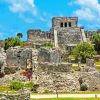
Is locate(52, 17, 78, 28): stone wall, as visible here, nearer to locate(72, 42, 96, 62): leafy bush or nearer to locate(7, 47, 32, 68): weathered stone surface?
locate(72, 42, 96, 62): leafy bush

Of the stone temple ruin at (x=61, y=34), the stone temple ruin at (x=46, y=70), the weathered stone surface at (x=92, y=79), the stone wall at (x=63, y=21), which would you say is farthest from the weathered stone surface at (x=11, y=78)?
the stone wall at (x=63, y=21)

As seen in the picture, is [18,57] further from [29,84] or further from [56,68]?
[29,84]

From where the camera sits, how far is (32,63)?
2229 inches

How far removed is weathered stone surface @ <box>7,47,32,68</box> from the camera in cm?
5913

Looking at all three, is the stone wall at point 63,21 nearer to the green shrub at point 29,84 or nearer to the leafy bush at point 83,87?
the leafy bush at point 83,87

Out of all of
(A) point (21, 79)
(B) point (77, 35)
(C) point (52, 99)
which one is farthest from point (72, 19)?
(C) point (52, 99)

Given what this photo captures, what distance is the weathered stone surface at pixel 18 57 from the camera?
59.1 m

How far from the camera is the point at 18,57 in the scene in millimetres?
60000

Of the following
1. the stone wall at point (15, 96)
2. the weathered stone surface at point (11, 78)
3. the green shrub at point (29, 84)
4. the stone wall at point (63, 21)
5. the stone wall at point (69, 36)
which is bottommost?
the stone wall at point (15, 96)

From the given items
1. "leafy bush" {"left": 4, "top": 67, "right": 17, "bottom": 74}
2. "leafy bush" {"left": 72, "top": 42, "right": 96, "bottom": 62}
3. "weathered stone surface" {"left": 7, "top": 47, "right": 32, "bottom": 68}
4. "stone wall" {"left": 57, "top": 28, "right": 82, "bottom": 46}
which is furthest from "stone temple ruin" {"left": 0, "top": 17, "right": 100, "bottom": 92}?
"stone wall" {"left": 57, "top": 28, "right": 82, "bottom": 46}

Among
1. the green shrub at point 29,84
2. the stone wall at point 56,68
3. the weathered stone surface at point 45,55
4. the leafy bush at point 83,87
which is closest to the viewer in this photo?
the green shrub at point 29,84

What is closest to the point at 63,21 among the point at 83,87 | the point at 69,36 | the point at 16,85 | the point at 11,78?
the point at 69,36

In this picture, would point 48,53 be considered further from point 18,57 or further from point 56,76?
point 56,76

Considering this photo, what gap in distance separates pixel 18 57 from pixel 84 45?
3314 centimetres
